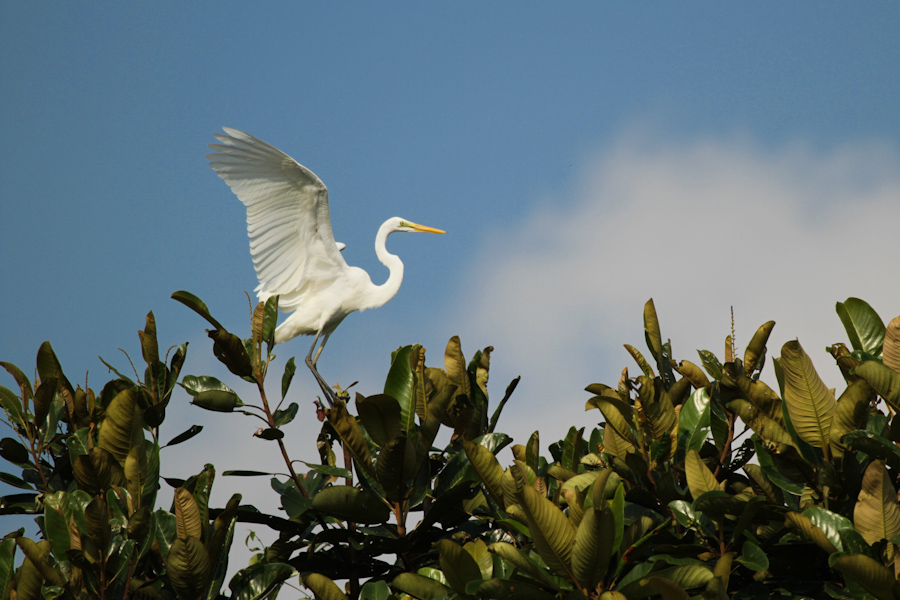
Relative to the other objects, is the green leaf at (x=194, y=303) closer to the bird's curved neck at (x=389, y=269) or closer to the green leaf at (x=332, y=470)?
the green leaf at (x=332, y=470)

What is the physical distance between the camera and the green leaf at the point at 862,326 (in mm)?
2832

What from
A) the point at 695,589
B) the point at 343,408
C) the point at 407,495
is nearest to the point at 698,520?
the point at 695,589

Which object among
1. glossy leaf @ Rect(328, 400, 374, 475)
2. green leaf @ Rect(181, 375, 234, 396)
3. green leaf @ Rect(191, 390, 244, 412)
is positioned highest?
green leaf @ Rect(181, 375, 234, 396)

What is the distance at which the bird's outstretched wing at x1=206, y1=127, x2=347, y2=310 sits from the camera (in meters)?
6.30

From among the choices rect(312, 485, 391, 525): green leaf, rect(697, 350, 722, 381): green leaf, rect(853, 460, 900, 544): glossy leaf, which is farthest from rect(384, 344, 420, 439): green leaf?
rect(853, 460, 900, 544): glossy leaf

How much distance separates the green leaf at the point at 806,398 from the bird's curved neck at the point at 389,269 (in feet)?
18.5

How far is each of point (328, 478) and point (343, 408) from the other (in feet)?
2.84

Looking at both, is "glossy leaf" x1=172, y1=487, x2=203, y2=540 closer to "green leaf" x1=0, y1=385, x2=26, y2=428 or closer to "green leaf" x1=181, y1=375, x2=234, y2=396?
"green leaf" x1=181, y1=375, x2=234, y2=396

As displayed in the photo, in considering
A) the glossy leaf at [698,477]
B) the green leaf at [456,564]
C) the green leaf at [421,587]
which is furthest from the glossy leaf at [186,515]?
the glossy leaf at [698,477]

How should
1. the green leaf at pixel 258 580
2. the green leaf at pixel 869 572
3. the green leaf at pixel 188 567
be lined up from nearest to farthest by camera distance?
the green leaf at pixel 869 572, the green leaf at pixel 188 567, the green leaf at pixel 258 580

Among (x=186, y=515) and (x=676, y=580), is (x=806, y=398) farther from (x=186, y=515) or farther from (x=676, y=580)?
(x=186, y=515)

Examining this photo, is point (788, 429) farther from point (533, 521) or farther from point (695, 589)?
point (533, 521)

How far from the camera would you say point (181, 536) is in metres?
2.57

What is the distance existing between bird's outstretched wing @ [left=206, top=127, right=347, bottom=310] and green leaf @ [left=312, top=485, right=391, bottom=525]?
157 inches
